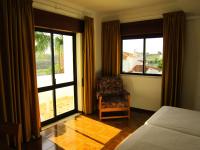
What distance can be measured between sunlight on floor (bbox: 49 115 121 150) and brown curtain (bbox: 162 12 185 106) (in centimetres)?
143

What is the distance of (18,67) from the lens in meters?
2.57

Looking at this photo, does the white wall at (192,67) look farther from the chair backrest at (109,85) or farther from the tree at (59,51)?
the tree at (59,51)

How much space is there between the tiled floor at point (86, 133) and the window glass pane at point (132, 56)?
125 cm

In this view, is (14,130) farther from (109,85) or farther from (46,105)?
(109,85)

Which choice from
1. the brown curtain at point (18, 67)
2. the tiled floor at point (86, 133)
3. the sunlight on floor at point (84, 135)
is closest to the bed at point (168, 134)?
the tiled floor at point (86, 133)

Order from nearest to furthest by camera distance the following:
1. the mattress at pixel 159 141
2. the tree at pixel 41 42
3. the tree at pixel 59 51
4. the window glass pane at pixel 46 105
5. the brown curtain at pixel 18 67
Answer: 1. the mattress at pixel 159 141
2. the brown curtain at pixel 18 67
3. the tree at pixel 41 42
4. the window glass pane at pixel 46 105
5. the tree at pixel 59 51

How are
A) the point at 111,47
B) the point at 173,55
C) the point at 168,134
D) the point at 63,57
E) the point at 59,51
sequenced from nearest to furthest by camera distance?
the point at 168,134 < the point at 173,55 < the point at 59,51 < the point at 63,57 < the point at 111,47

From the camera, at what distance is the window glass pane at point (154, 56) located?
13.1 ft

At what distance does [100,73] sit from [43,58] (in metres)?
1.76

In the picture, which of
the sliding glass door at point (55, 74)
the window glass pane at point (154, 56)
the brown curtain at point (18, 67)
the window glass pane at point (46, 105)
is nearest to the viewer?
the brown curtain at point (18, 67)

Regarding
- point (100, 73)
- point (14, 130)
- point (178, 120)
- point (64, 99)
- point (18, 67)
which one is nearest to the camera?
point (14, 130)

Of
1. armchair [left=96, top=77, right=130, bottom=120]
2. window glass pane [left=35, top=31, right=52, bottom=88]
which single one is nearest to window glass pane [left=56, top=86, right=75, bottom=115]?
window glass pane [left=35, top=31, right=52, bottom=88]

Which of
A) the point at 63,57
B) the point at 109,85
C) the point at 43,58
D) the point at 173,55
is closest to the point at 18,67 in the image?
the point at 43,58

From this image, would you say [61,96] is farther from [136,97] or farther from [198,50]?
[198,50]
